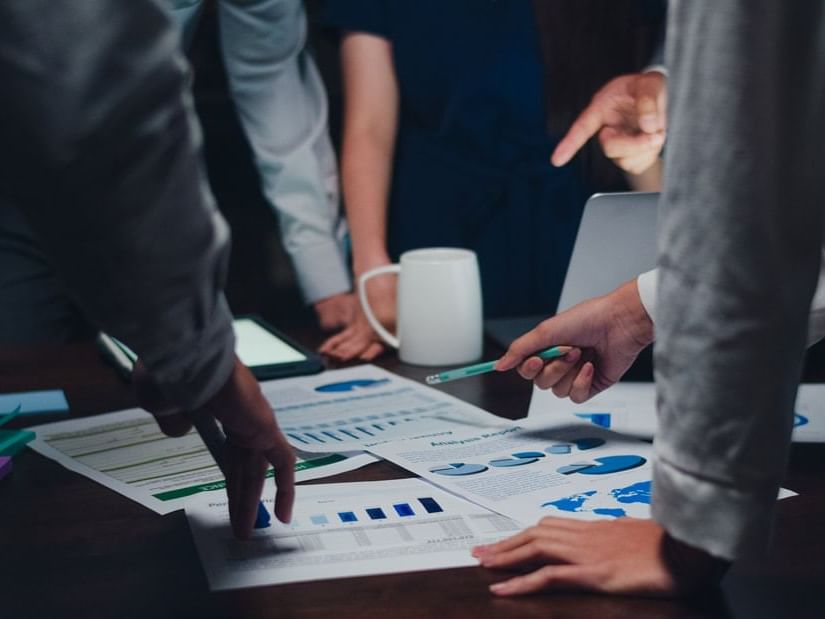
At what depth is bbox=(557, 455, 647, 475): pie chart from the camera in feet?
2.81

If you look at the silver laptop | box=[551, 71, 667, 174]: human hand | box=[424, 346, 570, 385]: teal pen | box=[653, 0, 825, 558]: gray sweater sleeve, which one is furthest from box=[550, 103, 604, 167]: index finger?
box=[653, 0, 825, 558]: gray sweater sleeve

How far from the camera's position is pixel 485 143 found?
1673mm

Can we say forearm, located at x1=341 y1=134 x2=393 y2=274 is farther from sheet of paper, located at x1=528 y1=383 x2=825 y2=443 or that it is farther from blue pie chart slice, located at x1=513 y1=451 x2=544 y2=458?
blue pie chart slice, located at x1=513 y1=451 x2=544 y2=458

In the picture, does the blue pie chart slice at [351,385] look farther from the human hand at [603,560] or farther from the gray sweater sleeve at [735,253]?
the gray sweater sleeve at [735,253]

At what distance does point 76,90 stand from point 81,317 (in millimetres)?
1399

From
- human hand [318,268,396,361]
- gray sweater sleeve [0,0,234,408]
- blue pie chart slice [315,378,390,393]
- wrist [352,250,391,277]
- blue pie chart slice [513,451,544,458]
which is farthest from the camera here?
wrist [352,250,391,277]

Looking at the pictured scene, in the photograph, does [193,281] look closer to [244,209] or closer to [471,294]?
[471,294]

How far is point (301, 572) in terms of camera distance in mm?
702

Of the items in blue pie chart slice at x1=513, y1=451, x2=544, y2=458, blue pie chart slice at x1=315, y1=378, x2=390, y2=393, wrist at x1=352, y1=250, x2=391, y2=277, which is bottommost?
blue pie chart slice at x1=315, y1=378, x2=390, y2=393

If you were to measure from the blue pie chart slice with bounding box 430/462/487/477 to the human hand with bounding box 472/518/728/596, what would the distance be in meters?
0.15

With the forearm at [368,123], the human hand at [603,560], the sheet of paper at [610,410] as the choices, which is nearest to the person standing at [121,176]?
the human hand at [603,560]

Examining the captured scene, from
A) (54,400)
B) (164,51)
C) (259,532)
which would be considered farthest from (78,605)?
(54,400)

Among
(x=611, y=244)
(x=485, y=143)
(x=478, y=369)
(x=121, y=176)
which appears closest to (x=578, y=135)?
(x=611, y=244)

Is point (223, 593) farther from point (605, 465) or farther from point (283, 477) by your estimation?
point (605, 465)
